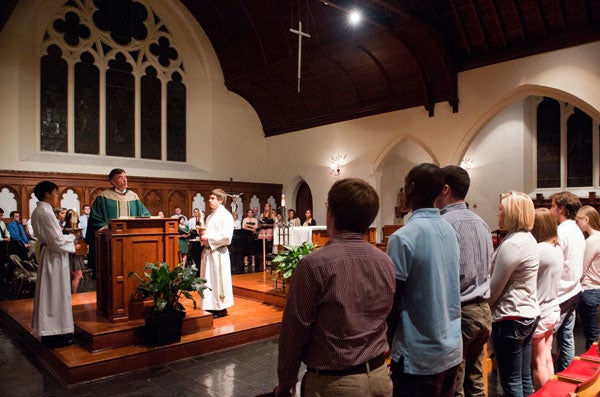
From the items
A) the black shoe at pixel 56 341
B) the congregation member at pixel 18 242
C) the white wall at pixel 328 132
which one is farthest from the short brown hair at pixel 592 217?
the congregation member at pixel 18 242

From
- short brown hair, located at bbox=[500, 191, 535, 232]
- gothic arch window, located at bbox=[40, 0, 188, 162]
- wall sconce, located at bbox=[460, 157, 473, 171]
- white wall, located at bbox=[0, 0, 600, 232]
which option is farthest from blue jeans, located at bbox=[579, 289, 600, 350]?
gothic arch window, located at bbox=[40, 0, 188, 162]

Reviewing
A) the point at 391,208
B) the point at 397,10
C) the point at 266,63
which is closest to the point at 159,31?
the point at 266,63

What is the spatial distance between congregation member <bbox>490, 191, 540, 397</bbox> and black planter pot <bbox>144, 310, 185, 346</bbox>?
300 cm

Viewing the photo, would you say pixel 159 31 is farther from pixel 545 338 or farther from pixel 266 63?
A: pixel 545 338

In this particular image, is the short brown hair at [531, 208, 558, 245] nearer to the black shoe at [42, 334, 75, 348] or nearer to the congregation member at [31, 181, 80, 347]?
the congregation member at [31, 181, 80, 347]

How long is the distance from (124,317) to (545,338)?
3.79 metres

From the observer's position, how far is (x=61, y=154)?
33.7ft

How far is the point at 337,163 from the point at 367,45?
3251mm

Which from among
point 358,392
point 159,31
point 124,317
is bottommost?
point 124,317

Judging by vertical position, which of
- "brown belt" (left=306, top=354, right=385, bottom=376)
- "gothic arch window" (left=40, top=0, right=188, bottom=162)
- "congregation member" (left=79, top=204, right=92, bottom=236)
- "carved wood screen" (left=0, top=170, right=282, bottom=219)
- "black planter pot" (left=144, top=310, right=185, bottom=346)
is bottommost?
"black planter pot" (left=144, top=310, right=185, bottom=346)

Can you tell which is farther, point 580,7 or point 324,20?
point 324,20

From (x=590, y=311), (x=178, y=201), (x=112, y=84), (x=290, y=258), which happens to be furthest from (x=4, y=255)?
(x=590, y=311)

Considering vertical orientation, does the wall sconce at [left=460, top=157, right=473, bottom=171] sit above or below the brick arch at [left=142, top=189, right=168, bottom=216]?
above

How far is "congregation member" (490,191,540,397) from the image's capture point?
7.50 ft
